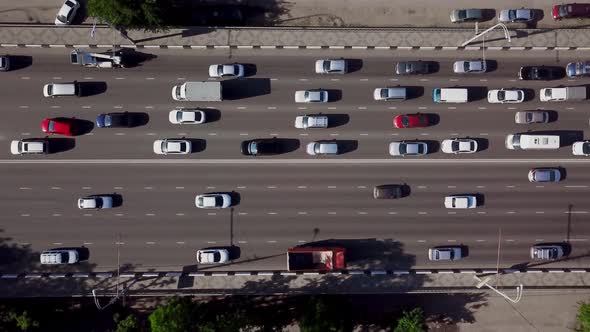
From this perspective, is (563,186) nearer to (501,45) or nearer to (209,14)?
(501,45)

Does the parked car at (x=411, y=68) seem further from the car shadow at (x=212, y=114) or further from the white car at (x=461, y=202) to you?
the car shadow at (x=212, y=114)

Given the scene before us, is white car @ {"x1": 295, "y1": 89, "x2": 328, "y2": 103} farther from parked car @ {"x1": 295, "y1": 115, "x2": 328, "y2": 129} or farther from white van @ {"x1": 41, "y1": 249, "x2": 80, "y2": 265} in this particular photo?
white van @ {"x1": 41, "y1": 249, "x2": 80, "y2": 265}

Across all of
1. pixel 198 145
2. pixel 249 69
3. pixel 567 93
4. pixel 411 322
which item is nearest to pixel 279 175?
pixel 198 145

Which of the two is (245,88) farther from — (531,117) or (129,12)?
(531,117)

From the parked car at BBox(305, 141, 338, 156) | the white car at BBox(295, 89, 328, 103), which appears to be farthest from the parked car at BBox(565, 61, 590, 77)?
the parked car at BBox(305, 141, 338, 156)

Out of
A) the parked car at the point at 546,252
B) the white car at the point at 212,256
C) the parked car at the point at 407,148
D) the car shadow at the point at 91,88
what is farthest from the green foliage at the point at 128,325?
the parked car at the point at 546,252

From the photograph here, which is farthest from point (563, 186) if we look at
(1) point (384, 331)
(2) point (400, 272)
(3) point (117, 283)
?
(3) point (117, 283)
